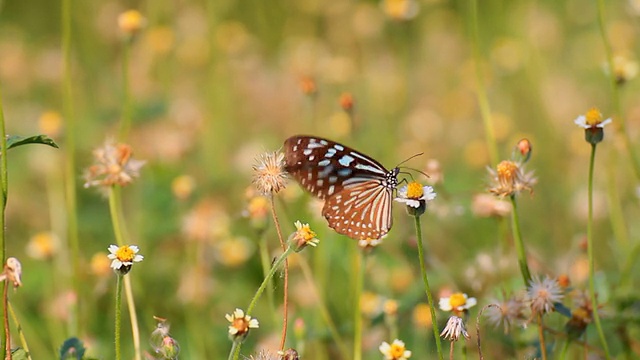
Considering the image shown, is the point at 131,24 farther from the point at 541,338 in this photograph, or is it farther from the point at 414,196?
the point at 541,338

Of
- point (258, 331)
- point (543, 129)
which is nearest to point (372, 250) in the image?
point (258, 331)

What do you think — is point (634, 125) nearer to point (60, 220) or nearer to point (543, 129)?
point (543, 129)

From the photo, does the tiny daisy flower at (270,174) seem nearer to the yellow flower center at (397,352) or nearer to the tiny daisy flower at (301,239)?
the tiny daisy flower at (301,239)

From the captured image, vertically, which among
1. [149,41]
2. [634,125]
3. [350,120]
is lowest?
[350,120]

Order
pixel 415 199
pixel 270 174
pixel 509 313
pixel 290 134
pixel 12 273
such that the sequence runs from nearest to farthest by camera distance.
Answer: pixel 12 273, pixel 415 199, pixel 270 174, pixel 509 313, pixel 290 134

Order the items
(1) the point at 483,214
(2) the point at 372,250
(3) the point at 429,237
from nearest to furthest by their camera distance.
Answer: (2) the point at 372,250 < (1) the point at 483,214 < (3) the point at 429,237

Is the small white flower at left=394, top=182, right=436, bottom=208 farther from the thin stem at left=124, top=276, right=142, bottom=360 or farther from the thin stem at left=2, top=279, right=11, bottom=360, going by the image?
the thin stem at left=2, top=279, right=11, bottom=360

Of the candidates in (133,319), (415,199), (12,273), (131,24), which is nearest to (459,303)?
(415,199)
